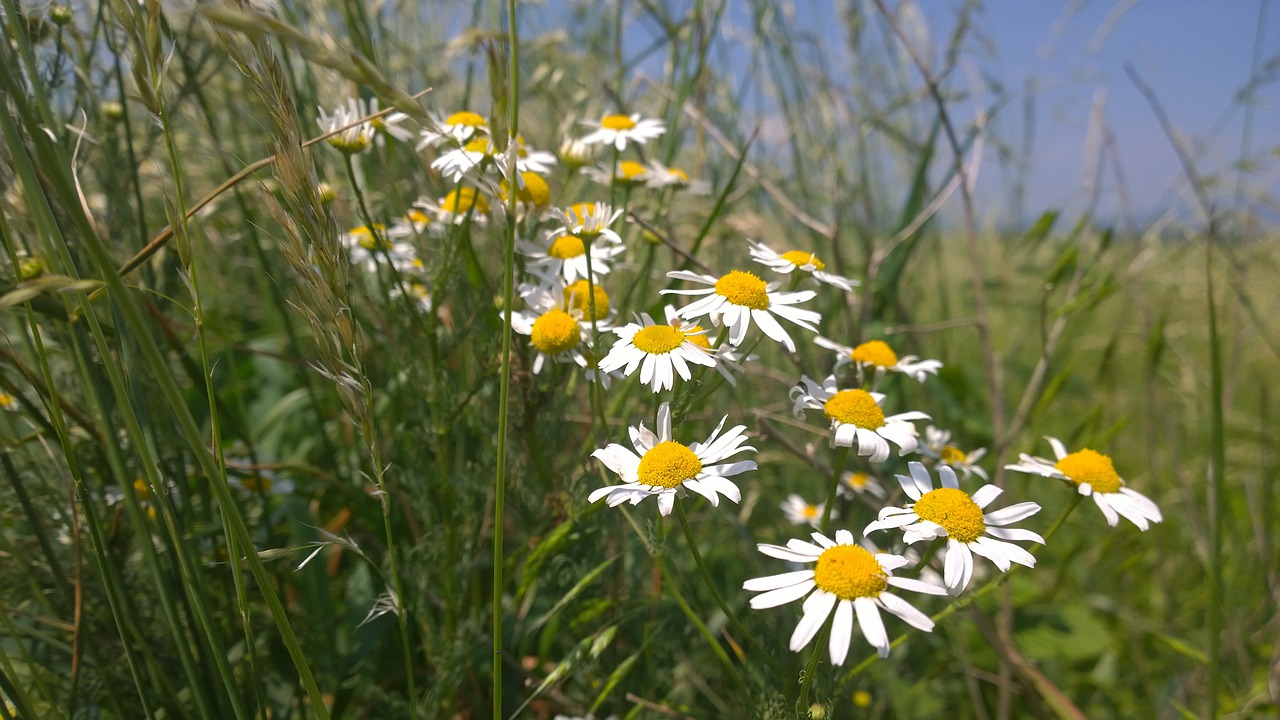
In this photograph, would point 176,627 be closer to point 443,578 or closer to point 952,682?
point 443,578

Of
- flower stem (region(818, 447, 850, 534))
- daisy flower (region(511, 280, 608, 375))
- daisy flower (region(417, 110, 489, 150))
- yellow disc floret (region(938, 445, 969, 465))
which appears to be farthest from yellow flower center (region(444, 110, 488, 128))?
yellow disc floret (region(938, 445, 969, 465))

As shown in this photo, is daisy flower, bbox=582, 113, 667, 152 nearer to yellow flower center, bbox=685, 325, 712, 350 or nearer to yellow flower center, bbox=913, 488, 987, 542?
yellow flower center, bbox=685, 325, 712, 350

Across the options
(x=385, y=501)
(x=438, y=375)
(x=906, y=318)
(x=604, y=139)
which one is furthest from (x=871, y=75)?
(x=385, y=501)

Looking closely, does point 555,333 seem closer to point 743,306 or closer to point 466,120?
point 743,306

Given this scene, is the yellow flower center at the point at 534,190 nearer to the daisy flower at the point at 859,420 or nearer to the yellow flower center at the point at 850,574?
the daisy flower at the point at 859,420

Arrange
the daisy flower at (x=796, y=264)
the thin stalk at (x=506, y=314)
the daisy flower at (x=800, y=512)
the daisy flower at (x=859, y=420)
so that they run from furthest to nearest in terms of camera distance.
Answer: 1. the daisy flower at (x=800, y=512)
2. the daisy flower at (x=796, y=264)
3. the daisy flower at (x=859, y=420)
4. the thin stalk at (x=506, y=314)

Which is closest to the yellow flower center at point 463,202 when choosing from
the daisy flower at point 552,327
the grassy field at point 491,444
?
the grassy field at point 491,444
